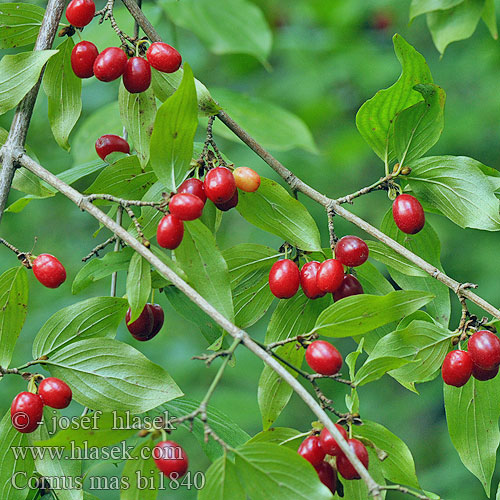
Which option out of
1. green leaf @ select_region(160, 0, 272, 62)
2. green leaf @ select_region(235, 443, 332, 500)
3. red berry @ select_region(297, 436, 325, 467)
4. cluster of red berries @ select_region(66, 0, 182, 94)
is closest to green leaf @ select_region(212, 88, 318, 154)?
green leaf @ select_region(160, 0, 272, 62)

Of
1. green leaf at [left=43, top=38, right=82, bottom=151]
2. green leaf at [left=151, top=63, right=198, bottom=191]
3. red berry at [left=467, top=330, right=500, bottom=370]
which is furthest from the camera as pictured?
green leaf at [left=43, top=38, right=82, bottom=151]

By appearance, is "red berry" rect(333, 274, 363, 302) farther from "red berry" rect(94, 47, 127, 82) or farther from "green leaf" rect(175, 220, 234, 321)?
"red berry" rect(94, 47, 127, 82)

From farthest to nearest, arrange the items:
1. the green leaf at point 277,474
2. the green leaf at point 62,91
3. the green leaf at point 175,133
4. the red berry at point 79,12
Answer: the green leaf at point 62,91 → the red berry at point 79,12 → the green leaf at point 175,133 → the green leaf at point 277,474

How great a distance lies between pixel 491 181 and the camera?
145 centimetres

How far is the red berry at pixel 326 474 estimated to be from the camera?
1.14 m

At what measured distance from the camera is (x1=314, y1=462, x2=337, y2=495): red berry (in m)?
1.14

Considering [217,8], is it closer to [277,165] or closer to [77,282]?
[277,165]

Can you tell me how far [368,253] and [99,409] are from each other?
0.63 m

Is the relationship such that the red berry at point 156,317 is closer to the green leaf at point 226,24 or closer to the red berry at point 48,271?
the red berry at point 48,271

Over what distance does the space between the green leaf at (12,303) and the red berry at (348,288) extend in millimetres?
667

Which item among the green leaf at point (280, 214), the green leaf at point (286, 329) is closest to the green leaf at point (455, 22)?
the green leaf at point (280, 214)

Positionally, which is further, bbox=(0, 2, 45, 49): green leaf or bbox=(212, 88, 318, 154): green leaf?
bbox=(212, 88, 318, 154): green leaf

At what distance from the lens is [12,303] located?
139cm

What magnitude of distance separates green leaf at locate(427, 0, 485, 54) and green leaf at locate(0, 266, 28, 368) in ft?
4.50
